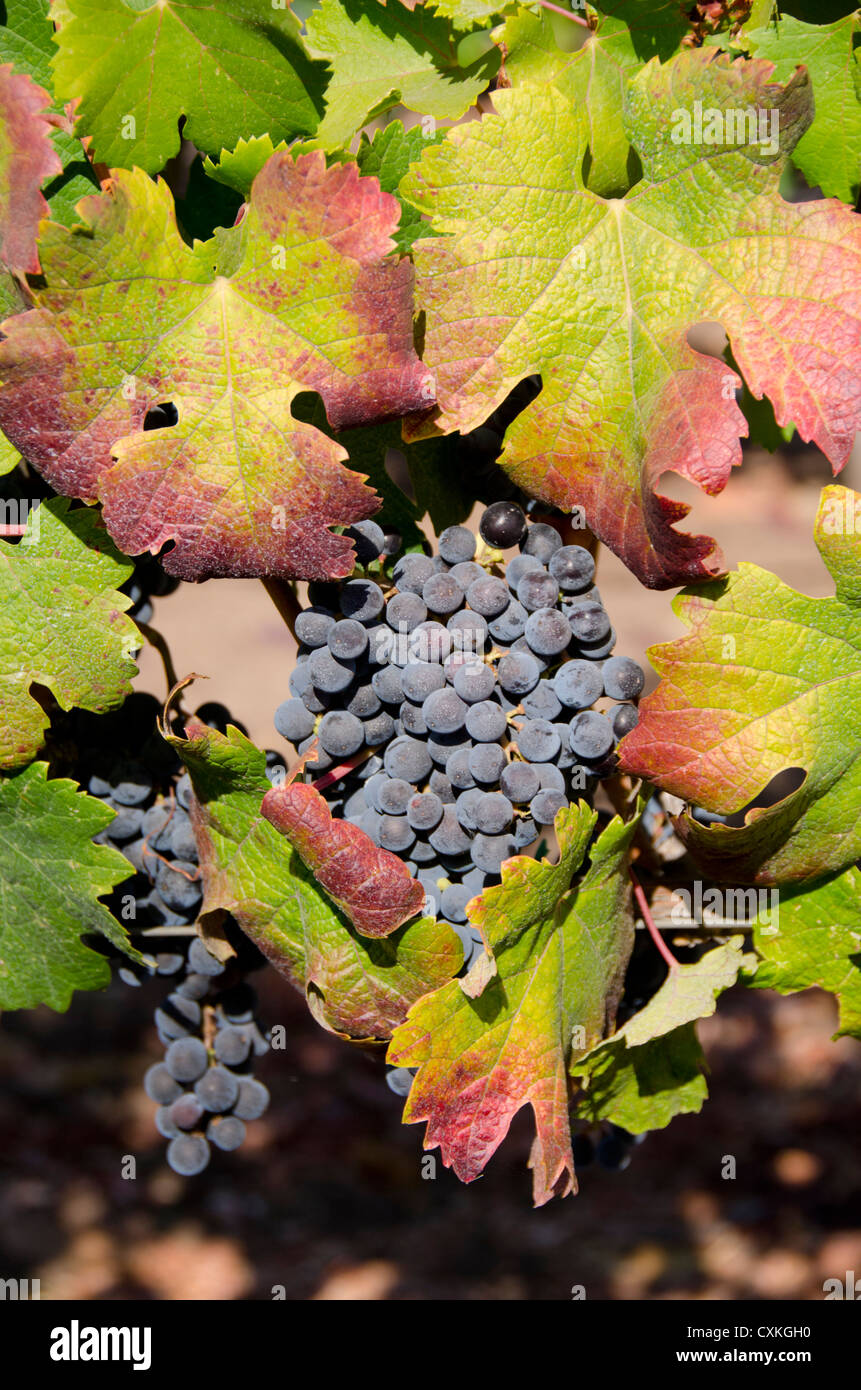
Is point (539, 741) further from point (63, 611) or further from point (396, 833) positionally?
point (63, 611)

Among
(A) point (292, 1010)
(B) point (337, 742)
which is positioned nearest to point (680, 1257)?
(A) point (292, 1010)

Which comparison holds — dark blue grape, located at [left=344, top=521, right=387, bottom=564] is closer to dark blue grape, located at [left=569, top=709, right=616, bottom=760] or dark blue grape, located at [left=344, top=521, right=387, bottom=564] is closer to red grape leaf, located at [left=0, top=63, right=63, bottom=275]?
dark blue grape, located at [left=569, top=709, right=616, bottom=760]

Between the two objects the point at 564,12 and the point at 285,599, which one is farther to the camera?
the point at 285,599

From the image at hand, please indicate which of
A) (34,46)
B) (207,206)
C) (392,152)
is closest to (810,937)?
(392,152)

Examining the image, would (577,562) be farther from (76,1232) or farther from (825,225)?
(76,1232)

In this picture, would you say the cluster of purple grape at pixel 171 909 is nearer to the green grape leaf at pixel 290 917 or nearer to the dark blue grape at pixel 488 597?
the green grape leaf at pixel 290 917

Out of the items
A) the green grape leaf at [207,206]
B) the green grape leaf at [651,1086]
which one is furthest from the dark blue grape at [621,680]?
the green grape leaf at [207,206]
